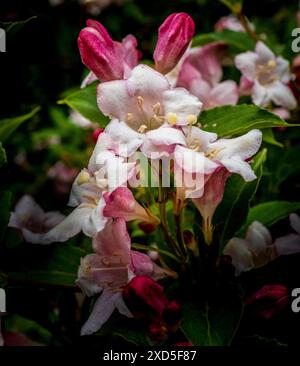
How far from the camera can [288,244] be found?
131cm

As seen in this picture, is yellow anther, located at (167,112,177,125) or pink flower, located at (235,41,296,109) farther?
pink flower, located at (235,41,296,109)

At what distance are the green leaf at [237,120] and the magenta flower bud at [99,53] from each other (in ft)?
0.72

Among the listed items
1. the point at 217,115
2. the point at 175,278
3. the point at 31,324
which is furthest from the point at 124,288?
the point at 31,324

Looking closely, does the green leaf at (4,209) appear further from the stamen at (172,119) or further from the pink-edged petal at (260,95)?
the pink-edged petal at (260,95)

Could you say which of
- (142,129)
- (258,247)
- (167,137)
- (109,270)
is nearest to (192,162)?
(167,137)

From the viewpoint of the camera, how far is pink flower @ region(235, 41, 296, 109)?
1547 millimetres

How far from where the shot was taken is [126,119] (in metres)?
1.16

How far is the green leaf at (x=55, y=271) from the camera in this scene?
134cm

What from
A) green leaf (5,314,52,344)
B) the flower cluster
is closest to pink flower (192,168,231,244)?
the flower cluster

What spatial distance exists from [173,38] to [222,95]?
0.36m

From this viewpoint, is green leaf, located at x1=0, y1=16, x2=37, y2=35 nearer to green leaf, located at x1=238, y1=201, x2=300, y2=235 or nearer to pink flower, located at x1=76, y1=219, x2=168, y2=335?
pink flower, located at x1=76, y1=219, x2=168, y2=335

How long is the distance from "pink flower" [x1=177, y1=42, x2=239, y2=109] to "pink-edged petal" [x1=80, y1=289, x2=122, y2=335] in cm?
56

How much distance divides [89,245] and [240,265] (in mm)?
437

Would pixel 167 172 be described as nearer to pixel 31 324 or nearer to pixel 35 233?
pixel 35 233
